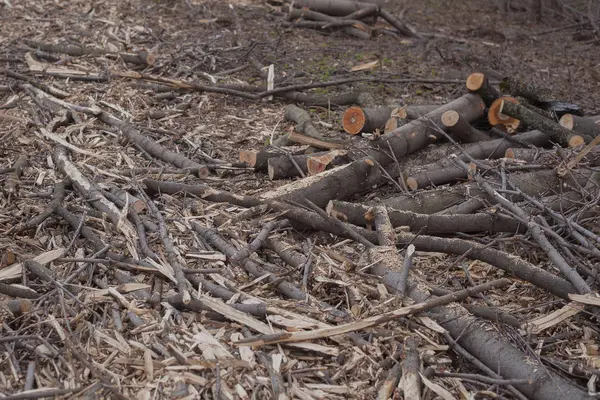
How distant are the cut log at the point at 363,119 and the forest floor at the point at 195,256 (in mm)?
554

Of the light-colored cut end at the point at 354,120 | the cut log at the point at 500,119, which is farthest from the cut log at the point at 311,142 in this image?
the cut log at the point at 500,119

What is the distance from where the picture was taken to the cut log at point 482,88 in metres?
6.37

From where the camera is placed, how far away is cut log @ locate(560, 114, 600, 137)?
6.43m

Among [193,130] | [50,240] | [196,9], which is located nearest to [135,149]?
[193,130]

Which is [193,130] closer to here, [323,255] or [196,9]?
[323,255]

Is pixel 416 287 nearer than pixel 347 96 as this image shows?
Yes

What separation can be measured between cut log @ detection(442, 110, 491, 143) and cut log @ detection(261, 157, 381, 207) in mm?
1043

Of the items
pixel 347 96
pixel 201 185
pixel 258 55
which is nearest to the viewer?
pixel 201 185

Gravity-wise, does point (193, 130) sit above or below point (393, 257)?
below

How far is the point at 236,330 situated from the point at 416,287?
117 cm

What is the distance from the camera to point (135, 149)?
624 cm

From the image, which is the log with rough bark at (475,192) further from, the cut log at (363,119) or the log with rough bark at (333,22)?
the log with rough bark at (333,22)

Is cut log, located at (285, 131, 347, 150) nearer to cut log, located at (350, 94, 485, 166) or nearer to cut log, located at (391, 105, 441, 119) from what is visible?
cut log, located at (350, 94, 485, 166)

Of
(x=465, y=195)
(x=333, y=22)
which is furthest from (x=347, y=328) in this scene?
(x=333, y=22)
